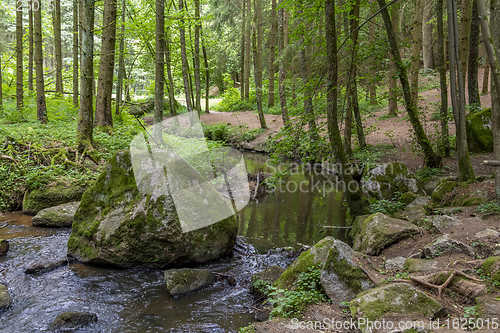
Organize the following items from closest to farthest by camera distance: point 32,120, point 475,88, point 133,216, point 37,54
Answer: point 133,216
point 475,88
point 37,54
point 32,120

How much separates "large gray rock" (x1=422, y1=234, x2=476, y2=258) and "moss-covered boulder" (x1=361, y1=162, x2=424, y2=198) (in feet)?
13.6

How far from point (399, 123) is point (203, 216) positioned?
12441 mm

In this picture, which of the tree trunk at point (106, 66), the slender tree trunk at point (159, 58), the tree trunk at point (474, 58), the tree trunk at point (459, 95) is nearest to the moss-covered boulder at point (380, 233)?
the tree trunk at point (459, 95)

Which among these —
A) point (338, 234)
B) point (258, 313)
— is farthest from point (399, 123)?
point (258, 313)

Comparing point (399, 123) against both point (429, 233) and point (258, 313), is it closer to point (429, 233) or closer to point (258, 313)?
point (429, 233)

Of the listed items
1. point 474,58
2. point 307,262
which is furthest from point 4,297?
point 474,58

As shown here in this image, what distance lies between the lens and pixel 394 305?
9.77ft

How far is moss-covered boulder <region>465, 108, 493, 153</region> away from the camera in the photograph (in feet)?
30.3

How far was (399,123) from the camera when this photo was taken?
1466cm

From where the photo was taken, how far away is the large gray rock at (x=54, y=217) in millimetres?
6953

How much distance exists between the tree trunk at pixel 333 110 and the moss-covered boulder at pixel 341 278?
3.10 meters

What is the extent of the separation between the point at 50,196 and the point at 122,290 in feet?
14.7

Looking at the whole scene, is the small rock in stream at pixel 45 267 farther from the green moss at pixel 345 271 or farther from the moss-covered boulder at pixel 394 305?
the moss-covered boulder at pixel 394 305

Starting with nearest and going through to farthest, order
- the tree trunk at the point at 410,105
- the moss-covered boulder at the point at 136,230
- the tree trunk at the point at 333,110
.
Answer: the moss-covered boulder at the point at 136,230 < the tree trunk at the point at 333,110 < the tree trunk at the point at 410,105
